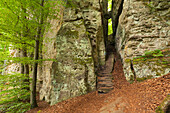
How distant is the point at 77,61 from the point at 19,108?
5.71 metres

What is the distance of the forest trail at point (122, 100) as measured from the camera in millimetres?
3336

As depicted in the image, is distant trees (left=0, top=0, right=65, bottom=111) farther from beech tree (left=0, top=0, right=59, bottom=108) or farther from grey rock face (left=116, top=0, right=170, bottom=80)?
grey rock face (left=116, top=0, right=170, bottom=80)

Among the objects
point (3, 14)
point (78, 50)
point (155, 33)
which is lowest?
point (78, 50)

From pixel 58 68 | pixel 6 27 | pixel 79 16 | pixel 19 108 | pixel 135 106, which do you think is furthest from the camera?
pixel 79 16

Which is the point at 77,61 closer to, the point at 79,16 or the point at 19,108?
the point at 79,16

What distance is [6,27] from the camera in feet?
15.4

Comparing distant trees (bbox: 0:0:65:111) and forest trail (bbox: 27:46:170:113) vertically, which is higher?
distant trees (bbox: 0:0:65:111)

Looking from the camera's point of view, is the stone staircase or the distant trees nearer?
the distant trees

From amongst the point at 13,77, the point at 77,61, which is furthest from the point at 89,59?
the point at 13,77

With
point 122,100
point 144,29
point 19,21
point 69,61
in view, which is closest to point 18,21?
point 19,21

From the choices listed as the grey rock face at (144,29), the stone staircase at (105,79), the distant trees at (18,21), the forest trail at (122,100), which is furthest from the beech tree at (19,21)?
the grey rock face at (144,29)

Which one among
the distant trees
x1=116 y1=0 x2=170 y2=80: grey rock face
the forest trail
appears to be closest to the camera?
the forest trail

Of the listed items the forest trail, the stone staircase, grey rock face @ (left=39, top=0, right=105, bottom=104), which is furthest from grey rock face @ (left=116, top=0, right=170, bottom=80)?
grey rock face @ (left=39, top=0, right=105, bottom=104)

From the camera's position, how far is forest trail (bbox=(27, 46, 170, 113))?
3.34 meters
